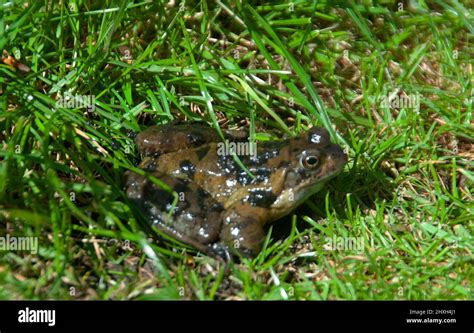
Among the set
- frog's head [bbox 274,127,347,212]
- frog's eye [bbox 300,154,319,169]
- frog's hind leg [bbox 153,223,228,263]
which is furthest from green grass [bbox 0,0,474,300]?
frog's eye [bbox 300,154,319,169]

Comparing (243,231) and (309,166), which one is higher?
(309,166)

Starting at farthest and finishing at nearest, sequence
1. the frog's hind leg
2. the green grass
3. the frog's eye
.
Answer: the frog's eye < the frog's hind leg < the green grass

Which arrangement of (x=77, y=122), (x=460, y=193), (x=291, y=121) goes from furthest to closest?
(x=291, y=121) < (x=460, y=193) < (x=77, y=122)

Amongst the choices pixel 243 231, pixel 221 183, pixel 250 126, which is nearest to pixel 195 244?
pixel 243 231

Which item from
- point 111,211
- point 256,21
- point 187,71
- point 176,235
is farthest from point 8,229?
point 256,21

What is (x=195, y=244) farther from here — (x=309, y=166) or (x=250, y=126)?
(x=250, y=126)

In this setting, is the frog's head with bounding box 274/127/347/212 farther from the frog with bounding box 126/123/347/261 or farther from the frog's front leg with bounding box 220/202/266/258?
the frog's front leg with bounding box 220/202/266/258
